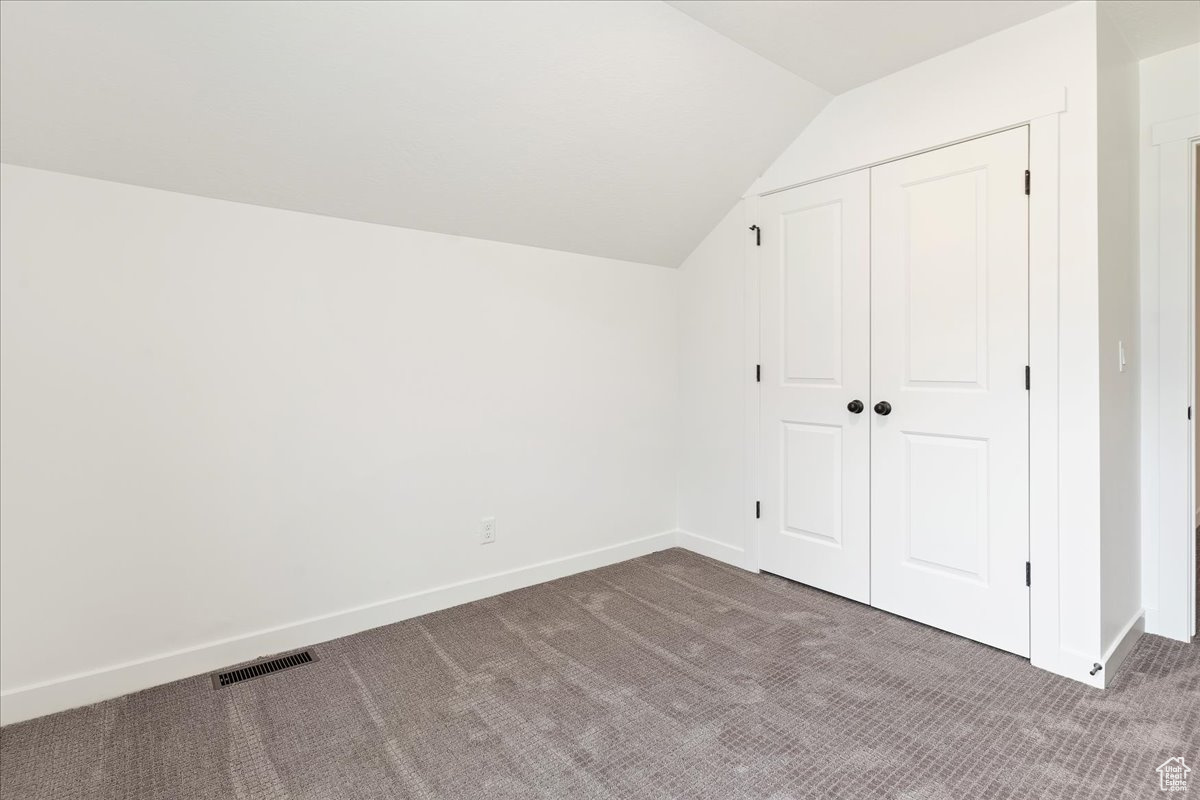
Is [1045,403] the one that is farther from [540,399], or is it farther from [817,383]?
[540,399]

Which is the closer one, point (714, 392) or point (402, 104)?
point (402, 104)

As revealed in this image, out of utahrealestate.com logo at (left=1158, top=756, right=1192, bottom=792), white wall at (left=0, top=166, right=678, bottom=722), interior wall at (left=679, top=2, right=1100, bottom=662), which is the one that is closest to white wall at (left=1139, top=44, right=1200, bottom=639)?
interior wall at (left=679, top=2, right=1100, bottom=662)

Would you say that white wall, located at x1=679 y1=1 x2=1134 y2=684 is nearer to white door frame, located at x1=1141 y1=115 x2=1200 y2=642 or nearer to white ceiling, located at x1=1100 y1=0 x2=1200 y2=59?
white ceiling, located at x1=1100 y1=0 x2=1200 y2=59

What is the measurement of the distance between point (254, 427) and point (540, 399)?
53.1 inches

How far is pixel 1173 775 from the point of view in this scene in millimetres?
1583

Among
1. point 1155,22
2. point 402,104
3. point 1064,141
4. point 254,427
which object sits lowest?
point 254,427

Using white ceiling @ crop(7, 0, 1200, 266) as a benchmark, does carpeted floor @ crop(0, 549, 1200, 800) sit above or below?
below

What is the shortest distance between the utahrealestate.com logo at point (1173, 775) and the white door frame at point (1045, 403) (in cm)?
43

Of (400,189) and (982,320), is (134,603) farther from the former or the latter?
(982,320)

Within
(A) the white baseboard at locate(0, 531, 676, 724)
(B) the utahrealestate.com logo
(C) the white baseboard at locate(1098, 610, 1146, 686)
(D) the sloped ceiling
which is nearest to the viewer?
(B) the utahrealestate.com logo

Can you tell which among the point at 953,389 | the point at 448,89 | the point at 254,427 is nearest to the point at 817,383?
the point at 953,389

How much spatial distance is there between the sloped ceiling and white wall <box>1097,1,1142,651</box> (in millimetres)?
1099

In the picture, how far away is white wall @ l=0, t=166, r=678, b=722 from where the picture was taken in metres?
1.95

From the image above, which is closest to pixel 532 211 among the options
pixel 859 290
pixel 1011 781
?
pixel 859 290
